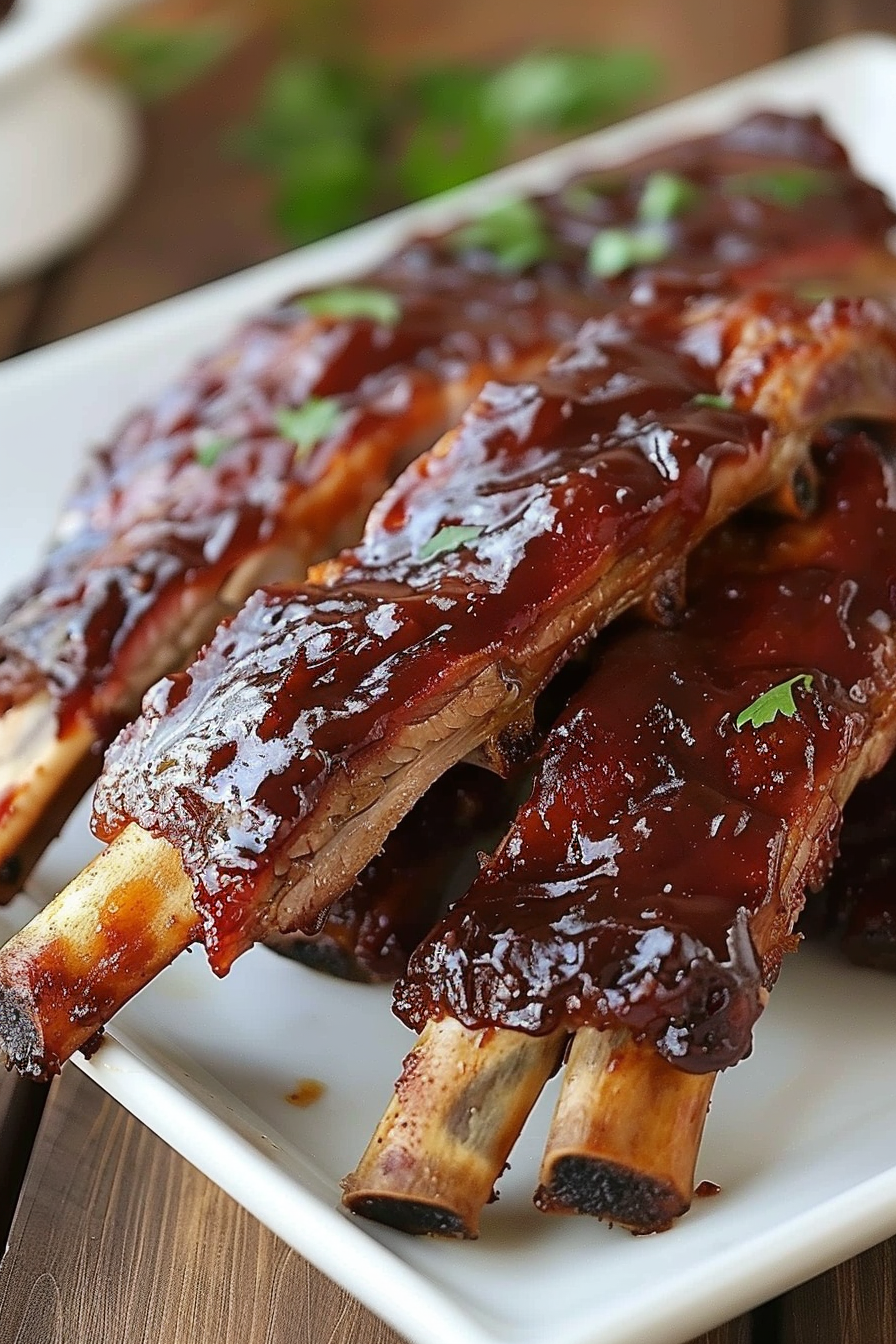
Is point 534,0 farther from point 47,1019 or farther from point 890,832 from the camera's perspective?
point 47,1019

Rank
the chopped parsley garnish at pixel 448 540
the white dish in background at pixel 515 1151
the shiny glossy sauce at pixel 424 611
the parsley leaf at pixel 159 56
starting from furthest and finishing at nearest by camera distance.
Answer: the parsley leaf at pixel 159 56 < the chopped parsley garnish at pixel 448 540 < the shiny glossy sauce at pixel 424 611 < the white dish in background at pixel 515 1151

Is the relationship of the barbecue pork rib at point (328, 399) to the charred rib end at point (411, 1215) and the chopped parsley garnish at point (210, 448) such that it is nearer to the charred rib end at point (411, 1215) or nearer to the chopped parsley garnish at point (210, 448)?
the chopped parsley garnish at point (210, 448)

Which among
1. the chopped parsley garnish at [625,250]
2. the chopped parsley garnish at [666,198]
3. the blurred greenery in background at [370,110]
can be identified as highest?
the chopped parsley garnish at [625,250]

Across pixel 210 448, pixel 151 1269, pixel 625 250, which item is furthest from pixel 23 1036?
pixel 625 250

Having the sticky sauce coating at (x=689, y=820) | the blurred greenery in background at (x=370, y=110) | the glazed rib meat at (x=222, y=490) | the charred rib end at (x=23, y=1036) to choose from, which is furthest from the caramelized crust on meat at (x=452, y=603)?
the blurred greenery in background at (x=370, y=110)

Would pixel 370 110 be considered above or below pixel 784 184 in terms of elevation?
below

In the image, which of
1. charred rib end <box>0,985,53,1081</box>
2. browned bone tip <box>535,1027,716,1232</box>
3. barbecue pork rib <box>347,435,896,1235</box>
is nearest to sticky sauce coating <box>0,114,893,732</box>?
charred rib end <box>0,985,53,1081</box>

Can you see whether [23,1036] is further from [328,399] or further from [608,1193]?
[328,399]
